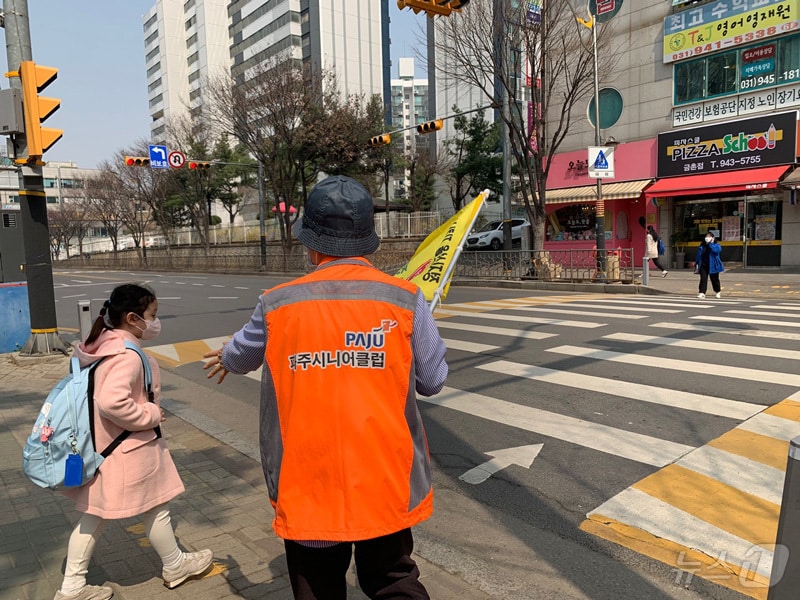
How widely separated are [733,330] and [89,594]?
924cm

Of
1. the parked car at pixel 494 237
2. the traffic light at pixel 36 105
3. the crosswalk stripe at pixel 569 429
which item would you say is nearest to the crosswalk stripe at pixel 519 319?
the crosswalk stripe at pixel 569 429

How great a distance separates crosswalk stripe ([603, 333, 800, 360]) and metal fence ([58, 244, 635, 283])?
494 centimetres

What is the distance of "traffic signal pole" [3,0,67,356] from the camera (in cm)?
796

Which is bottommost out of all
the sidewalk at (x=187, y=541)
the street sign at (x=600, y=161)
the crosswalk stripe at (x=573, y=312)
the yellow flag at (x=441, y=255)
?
the sidewalk at (x=187, y=541)

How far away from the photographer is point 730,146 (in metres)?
20.2

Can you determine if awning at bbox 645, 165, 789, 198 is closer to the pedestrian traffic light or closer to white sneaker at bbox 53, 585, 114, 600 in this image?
the pedestrian traffic light

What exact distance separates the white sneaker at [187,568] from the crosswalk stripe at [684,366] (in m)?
5.78

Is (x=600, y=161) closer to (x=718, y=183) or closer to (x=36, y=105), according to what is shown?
(x=718, y=183)

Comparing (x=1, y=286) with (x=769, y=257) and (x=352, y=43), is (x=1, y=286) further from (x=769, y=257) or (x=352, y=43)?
(x=352, y=43)

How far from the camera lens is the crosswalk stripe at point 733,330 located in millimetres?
8680

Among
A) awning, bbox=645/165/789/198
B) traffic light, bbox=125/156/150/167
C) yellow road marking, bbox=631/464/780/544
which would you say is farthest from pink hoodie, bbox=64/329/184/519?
traffic light, bbox=125/156/150/167

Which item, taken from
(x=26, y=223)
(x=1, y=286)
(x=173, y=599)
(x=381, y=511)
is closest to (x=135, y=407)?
(x=173, y=599)

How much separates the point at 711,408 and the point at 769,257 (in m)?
17.7

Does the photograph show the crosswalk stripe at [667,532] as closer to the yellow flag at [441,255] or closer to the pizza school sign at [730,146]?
the yellow flag at [441,255]
